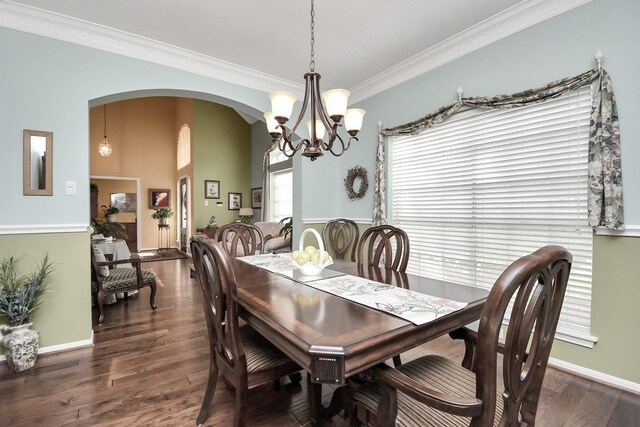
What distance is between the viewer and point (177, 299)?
394 cm

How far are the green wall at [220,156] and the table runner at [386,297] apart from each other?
596 centimetres

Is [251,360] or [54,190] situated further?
[54,190]

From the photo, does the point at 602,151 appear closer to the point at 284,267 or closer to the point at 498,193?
the point at 498,193

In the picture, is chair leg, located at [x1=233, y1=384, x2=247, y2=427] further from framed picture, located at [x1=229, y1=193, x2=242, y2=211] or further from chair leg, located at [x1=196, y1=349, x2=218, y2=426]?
framed picture, located at [x1=229, y1=193, x2=242, y2=211]

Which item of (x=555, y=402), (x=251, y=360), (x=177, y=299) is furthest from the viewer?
(x=177, y=299)

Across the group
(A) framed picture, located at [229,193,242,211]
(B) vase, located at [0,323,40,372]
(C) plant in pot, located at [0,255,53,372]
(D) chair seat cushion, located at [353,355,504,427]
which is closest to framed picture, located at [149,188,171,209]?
(A) framed picture, located at [229,193,242,211]

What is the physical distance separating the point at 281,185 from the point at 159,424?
5.78 meters

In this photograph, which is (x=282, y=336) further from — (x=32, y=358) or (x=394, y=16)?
(x=394, y=16)

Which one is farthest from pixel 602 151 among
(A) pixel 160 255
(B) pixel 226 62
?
(A) pixel 160 255

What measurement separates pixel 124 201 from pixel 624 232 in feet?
33.6

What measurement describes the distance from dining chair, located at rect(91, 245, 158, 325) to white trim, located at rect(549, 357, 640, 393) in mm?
4011

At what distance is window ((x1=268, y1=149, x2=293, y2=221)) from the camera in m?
6.80

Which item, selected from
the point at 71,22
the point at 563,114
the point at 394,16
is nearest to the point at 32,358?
the point at 71,22

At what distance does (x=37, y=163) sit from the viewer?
248 centimetres
